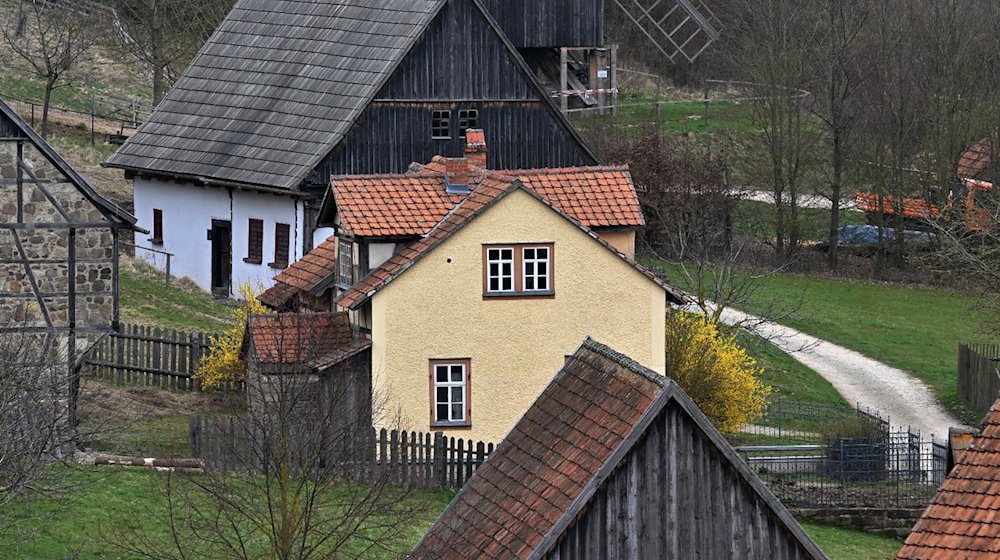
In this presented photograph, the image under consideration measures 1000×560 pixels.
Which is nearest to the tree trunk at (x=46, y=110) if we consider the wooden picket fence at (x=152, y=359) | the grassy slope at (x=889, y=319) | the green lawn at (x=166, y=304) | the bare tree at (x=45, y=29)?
the bare tree at (x=45, y=29)

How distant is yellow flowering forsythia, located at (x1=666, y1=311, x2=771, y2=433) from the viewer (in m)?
39.3

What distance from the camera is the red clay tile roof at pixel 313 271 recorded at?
3950cm

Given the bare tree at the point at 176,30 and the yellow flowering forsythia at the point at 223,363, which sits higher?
the bare tree at the point at 176,30

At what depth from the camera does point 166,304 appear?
46.8m

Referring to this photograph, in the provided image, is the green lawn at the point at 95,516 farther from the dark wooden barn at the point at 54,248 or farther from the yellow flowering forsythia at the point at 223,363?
the yellow flowering forsythia at the point at 223,363

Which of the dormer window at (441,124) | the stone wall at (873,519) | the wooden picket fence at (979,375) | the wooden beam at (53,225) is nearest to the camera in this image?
the wooden beam at (53,225)

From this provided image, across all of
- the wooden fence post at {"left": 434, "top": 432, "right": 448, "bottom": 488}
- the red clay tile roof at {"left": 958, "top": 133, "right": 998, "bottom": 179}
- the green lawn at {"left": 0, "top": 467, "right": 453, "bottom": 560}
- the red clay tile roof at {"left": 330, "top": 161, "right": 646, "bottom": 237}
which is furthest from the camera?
the red clay tile roof at {"left": 958, "top": 133, "right": 998, "bottom": 179}

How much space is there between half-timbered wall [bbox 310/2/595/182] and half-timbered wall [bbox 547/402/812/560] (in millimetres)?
29428

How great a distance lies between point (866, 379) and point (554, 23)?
13343mm

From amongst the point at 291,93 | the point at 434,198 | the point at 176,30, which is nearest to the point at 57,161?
the point at 434,198

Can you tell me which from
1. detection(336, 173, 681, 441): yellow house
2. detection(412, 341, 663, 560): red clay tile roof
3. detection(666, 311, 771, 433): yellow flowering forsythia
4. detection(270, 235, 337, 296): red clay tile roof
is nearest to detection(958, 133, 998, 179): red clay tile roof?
detection(666, 311, 771, 433): yellow flowering forsythia

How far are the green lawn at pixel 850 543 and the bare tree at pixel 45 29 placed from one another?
109ft

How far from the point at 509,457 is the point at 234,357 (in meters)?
17.7

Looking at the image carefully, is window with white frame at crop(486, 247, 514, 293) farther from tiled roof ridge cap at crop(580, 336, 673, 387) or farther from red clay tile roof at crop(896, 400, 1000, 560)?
red clay tile roof at crop(896, 400, 1000, 560)
